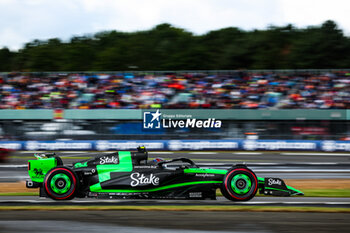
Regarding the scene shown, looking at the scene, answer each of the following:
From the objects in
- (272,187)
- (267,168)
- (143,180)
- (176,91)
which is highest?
(176,91)

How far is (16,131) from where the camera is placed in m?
22.8

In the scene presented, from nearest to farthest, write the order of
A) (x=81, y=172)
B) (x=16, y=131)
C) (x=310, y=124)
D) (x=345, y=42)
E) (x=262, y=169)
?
(x=81, y=172) → (x=262, y=169) → (x=310, y=124) → (x=16, y=131) → (x=345, y=42)

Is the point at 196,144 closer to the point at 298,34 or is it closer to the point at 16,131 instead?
the point at 16,131

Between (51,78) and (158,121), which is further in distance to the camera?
(51,78)

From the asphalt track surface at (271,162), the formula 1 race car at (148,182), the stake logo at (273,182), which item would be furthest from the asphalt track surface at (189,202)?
the asphalt track surface at (271,162)

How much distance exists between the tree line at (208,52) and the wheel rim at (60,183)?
1195 inches

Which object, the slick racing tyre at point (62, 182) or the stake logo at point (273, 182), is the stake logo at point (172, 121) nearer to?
the stake logo at point (273, 182)

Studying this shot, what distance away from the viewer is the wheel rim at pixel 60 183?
8141 mm

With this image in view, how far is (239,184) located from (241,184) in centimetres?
4

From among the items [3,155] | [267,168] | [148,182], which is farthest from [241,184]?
[3,155]

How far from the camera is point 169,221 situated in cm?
669

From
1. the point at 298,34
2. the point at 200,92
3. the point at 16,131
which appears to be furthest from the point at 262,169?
the point at 298,34

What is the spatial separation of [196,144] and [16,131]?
32.5 ft

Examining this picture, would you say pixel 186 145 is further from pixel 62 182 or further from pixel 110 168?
pixel 62 182
